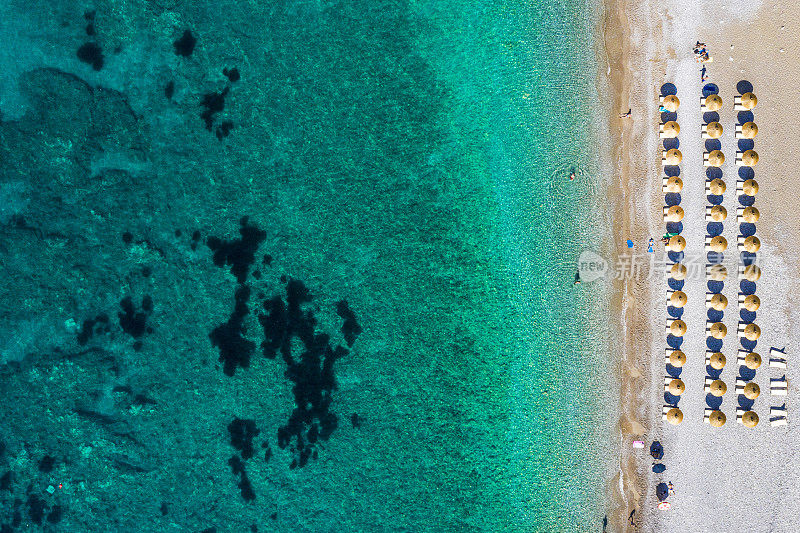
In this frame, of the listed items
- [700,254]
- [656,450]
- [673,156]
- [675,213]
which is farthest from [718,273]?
[656,450]

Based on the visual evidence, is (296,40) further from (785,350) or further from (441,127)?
(785,350)

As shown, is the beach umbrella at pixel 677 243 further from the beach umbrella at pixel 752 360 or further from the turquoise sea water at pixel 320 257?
the beach umbrella at pixel 752 360

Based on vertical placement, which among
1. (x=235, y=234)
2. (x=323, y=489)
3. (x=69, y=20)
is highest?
(x=69, y=20)

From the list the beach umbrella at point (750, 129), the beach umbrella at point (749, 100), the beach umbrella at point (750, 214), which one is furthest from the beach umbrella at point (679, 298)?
the beach umbrella at point (749, 100)

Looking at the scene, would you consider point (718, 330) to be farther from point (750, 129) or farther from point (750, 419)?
point (750, 129)

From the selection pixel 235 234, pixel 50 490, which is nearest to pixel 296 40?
pixel 235 234

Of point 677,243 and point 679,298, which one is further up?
point 677,243

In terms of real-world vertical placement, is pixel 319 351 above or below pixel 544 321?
below
